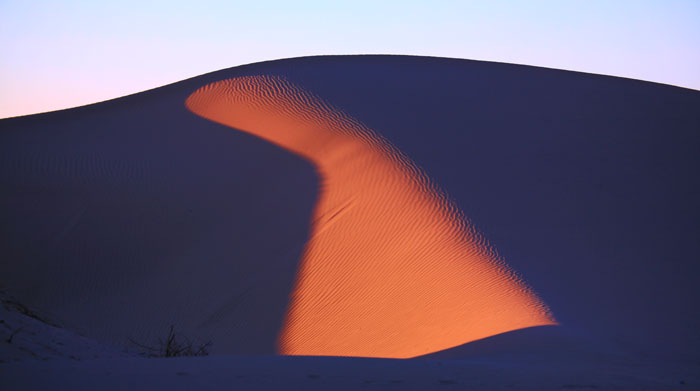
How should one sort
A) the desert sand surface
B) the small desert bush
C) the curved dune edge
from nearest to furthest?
the small desert bush
the desert sand surface
the curved dune edge

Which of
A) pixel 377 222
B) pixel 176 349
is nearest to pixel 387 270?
pixel 377 222

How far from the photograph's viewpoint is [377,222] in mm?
9664

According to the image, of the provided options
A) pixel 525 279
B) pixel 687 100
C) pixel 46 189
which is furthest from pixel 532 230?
pixel 46 189

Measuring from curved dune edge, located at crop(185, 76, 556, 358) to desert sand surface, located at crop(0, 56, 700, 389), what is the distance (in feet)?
0.11

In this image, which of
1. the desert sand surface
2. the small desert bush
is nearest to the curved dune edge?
the desert sand surface

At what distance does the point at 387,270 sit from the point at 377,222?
1.27 metres

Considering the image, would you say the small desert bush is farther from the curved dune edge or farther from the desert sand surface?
the curved dune edge

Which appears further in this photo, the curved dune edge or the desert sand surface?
the curved dune edge

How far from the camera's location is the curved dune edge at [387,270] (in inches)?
276

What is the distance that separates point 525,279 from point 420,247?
1.71 meters

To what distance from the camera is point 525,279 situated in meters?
7.60

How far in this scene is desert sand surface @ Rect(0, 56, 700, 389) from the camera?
6531mm

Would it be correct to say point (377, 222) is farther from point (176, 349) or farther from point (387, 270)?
point (176, 349)

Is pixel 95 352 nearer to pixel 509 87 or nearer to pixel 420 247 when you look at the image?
pixel 420 247
